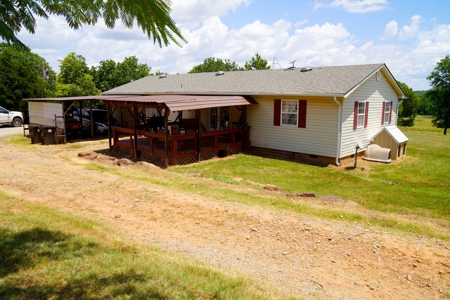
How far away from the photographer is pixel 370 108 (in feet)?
54.7

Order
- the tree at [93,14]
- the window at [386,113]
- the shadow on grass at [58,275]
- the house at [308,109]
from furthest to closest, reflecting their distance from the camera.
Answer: the window at [386,113] → the house at [308,109] → the shadow on grass at [58,275] → the tree at [93,14]

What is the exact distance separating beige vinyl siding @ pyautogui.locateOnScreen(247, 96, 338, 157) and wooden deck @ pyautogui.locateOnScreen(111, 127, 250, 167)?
0.73 m

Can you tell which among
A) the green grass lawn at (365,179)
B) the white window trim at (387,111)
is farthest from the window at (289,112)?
the white window trim at (387,111)

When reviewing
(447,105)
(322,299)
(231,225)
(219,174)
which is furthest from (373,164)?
(447,105)

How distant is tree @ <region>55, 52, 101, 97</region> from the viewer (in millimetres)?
34000

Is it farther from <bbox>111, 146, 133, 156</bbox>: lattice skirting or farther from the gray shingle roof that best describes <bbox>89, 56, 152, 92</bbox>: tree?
<bbox>111, 146, 133, 156</bbox>: lattice skirting

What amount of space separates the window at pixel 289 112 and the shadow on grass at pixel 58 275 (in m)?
12.0

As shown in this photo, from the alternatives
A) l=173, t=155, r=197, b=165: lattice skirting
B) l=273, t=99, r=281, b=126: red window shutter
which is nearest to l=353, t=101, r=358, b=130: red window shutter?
l=273, t=99, r=281, b=126: red window shutter

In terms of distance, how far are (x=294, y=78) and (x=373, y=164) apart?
18.3 ft

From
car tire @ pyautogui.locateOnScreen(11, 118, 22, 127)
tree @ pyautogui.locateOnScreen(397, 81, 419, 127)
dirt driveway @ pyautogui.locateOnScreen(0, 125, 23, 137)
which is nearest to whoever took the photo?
dirt driveway @ pyautogui.locateOnScreen(0, 125, 23, 137)

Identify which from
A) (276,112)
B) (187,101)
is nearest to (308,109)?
(276,112)

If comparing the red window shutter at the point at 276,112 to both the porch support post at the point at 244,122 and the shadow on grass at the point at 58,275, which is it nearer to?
the porch support post at the point at 244,122

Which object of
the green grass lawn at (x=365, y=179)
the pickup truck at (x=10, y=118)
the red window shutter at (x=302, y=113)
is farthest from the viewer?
the pickup truck at (x=10, y=118)

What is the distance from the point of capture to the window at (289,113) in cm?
1505
